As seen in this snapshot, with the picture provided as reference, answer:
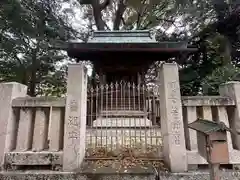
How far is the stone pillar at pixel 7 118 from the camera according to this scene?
332cm

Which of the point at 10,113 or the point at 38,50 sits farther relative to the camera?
the point at 38,50

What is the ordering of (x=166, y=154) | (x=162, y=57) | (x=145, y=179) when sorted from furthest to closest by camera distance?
(x=162, y=57) → (x=166, y=154) → (x=145, y=179)

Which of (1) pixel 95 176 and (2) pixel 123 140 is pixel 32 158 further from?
(2) pixel 123 140

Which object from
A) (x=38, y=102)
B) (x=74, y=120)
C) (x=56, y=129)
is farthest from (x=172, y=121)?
(x=38, y=102)

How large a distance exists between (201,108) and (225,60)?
895 cm

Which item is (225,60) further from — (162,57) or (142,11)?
(142,11)

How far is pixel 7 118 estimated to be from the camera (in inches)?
134

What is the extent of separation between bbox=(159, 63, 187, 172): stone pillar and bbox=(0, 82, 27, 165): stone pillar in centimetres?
272

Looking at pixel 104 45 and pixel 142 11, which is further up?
pixel 142 11

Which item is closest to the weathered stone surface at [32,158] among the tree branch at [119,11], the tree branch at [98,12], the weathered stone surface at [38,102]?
the weathered stone surface at [38,102]

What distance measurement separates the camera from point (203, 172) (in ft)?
10.5

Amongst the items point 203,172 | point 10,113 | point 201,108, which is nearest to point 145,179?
point 203,172

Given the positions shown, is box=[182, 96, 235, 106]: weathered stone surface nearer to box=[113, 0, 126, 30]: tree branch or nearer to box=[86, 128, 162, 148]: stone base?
box=[86, 128, 162, 148]: stone base

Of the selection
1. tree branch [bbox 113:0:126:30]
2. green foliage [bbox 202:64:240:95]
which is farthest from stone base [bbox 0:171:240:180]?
tree branch [bbox 113:0:126:30]
